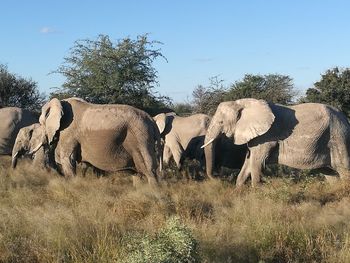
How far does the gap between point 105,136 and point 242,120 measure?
2.74 m

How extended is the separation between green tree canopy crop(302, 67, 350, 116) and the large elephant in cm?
1259

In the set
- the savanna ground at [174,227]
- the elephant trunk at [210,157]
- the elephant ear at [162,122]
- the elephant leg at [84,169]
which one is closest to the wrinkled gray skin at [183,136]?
the elephant ear at [162,122]

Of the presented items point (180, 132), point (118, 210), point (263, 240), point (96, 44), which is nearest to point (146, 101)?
point (96, 44)

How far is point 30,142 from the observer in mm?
13367

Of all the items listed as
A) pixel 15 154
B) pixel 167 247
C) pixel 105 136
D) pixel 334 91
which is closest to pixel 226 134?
pixel 105 136

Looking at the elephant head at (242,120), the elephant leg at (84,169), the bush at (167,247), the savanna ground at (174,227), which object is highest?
the elephant head at (242,120)

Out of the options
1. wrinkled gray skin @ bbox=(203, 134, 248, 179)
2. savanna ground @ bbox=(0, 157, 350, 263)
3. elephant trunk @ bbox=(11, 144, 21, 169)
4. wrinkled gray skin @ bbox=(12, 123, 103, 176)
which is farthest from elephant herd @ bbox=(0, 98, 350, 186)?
elephant trunk @ bbox=(11, 144, 21, 169)

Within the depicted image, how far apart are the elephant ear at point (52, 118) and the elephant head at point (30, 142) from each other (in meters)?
0.48

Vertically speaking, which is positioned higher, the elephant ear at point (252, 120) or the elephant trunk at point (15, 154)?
the elephant ear at point (252, 120)

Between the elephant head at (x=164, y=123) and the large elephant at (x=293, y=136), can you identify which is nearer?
the large elephant at (x=293, y=136)

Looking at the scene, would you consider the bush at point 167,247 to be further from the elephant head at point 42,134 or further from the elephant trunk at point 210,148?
the elephant trunk at point 210,148

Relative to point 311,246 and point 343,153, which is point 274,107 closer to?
point 343,153

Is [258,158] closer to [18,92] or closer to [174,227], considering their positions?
[174,227]

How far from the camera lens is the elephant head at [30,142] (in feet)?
42.0
